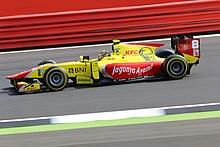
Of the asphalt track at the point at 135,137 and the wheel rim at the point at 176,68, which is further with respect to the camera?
the wheel rim at the point at 176,68

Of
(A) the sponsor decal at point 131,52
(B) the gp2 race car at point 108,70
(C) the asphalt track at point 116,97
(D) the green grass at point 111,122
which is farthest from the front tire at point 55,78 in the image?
(D) the green grass at point 111,122

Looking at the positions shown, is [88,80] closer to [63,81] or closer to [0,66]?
[63,81]

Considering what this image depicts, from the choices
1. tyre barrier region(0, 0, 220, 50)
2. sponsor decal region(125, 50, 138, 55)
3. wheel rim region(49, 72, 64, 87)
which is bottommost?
wheel rim region(49, 72, 64, 87)

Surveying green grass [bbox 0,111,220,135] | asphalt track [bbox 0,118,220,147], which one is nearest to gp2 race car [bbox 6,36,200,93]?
green grass [bbox 0,111,220,135]

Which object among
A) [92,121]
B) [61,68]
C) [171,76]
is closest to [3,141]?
[92,121]

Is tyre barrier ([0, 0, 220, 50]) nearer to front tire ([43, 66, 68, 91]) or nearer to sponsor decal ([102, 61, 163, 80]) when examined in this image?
sponsor decal ([102, 61, 163, 80])

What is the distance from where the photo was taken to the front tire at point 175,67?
8.70 meters

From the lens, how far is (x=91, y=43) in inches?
519

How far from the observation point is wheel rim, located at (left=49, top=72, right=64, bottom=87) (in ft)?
27.9

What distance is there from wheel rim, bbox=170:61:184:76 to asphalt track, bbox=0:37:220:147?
0.47 feet

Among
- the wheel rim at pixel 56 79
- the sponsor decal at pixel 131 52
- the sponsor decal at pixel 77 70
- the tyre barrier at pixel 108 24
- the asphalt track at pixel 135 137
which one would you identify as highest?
the tyre barrier at pixel 108 24

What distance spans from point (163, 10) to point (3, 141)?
304 inches

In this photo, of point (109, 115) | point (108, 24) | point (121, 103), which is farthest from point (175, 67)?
point (108, 24)

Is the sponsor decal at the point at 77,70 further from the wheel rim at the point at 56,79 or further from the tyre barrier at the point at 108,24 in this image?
the tyre barrier at the point at 108,24
